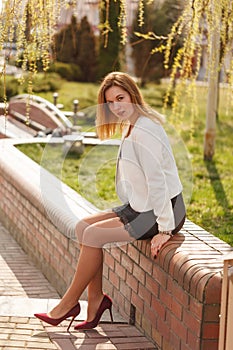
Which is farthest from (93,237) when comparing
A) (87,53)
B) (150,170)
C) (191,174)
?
(87,53)

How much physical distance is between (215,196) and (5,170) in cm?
216

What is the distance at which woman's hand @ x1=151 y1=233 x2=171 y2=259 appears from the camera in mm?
4055

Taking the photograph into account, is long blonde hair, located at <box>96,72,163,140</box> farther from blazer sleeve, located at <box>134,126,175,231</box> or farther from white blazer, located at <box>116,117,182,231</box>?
blazer sleeve, located at <box>134,126,175,231</box>

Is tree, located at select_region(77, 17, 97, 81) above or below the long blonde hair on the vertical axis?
below

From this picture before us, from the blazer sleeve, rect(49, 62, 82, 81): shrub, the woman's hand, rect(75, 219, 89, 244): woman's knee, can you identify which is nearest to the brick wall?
the woman's hand

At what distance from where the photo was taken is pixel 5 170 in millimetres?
7660

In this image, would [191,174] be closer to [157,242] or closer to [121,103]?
[121,103]

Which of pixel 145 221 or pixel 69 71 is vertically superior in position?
pixel 145 221

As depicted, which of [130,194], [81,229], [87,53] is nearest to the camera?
[130,194]

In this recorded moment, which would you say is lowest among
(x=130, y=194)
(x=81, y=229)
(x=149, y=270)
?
(x=149, y=270)

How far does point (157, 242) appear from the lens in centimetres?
407

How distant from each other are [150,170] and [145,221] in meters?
0.30

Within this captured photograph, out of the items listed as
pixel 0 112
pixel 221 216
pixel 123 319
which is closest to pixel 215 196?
pixel 221 216

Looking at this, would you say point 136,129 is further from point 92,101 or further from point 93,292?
point 92,101
